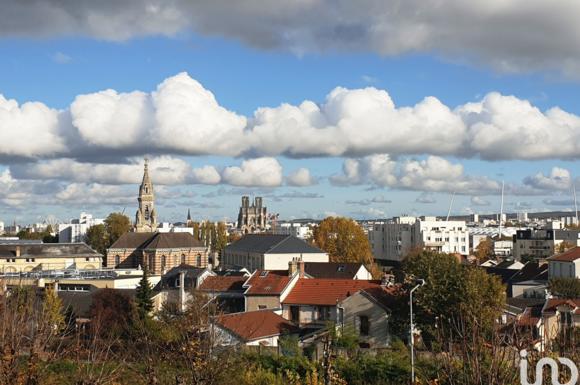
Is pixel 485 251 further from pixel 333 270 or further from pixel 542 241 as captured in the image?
pixel 333 270

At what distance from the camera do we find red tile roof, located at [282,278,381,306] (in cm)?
4170

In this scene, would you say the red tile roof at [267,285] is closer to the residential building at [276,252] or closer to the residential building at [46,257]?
the residential building at [276,252]

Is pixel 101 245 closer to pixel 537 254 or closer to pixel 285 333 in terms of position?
pixel 537 254

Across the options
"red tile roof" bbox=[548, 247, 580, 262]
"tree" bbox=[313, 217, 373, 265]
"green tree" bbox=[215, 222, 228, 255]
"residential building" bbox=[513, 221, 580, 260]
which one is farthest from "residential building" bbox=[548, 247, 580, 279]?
"green tree" bbox=[215, 222, 228, 255]

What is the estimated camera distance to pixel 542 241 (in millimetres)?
110562

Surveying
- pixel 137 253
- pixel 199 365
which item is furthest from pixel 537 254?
pixel 199 365

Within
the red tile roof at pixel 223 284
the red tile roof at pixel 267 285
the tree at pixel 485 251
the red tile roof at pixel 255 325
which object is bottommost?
the tree at pixel 485 251

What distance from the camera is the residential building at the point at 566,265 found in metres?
58.0

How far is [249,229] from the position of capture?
612 ft

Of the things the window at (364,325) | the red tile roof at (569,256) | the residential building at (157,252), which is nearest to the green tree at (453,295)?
the window at (364,325)

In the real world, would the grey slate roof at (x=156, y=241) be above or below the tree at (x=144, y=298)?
above

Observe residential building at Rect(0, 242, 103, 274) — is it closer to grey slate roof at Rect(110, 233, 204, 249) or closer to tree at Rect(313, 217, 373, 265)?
grey slate roof at Rect(110, 233, 204, 249)

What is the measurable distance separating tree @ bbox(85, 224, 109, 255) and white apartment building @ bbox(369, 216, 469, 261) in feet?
162

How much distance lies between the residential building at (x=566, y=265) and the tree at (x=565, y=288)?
6.79 meters
